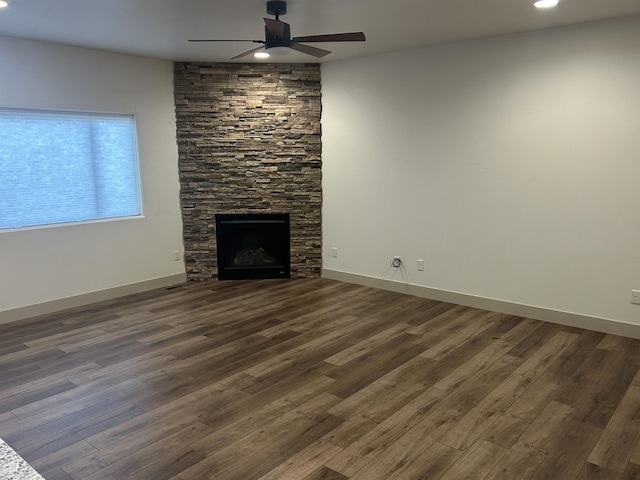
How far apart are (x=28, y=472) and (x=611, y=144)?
173 inches

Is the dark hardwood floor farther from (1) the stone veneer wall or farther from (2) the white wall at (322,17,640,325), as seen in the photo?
(1) the stone veneer wall

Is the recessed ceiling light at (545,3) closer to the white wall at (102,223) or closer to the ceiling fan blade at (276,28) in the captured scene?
the ceiling fan blade at (276,28)

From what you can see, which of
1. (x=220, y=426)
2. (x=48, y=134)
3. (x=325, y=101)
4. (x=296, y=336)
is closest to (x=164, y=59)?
(x=48, y=134)

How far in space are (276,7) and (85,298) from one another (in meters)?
3.54

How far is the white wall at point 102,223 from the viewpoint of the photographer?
4.40 m

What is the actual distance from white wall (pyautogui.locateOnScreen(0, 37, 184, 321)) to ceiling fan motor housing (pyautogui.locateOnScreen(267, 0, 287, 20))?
94.2 inches

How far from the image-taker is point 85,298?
4980mm

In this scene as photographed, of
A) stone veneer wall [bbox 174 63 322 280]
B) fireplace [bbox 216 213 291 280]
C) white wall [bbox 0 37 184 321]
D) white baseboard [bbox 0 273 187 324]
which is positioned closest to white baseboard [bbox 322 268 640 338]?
fireplace [bbox 216 213 291 280]

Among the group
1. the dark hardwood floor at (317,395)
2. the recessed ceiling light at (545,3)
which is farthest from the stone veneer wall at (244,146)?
the recessed ceiling light at (545,3)

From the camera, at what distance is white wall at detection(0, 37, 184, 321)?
173 inches

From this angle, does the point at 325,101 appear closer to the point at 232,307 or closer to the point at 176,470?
the point at 232,307

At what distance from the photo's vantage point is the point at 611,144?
12.8 feet

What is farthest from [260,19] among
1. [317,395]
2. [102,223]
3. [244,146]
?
[317,395]

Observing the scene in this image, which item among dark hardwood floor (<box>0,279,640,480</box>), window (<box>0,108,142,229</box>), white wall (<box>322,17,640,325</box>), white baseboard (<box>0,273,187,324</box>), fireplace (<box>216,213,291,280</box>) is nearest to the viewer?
dark hardwood floor (<box>0,279,640,480</box>)
